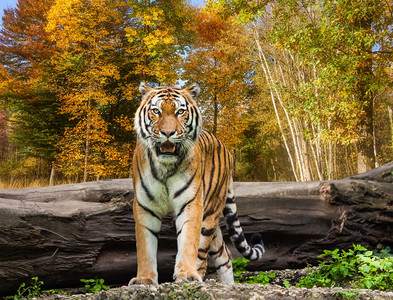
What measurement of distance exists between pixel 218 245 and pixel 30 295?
7.55 ft

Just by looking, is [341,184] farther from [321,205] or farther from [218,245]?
[218,245]

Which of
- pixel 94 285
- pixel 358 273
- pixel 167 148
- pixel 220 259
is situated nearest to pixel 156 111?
pixel 167 148

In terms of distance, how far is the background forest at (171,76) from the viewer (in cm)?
934

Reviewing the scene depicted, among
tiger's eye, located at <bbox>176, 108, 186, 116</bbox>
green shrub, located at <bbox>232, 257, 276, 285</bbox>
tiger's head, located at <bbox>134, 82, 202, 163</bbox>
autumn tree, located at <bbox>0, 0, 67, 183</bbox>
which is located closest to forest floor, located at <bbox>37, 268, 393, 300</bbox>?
tiger's head, located at <bbox>134, 82, 202, 163</bbox>

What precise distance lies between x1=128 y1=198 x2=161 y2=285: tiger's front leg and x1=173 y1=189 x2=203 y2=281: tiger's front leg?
0.66 ft

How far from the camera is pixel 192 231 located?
286 centimetres

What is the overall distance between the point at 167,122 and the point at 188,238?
96cm

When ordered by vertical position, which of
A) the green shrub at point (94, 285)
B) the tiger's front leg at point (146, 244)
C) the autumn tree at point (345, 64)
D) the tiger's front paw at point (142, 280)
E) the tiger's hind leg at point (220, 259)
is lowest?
the green shrub at point (94, 285)

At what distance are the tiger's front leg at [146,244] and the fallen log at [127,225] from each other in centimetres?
177

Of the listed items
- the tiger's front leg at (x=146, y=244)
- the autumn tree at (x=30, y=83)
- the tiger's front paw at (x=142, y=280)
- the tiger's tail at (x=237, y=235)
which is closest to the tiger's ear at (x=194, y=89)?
the tiger's front leg at (x=146, y=244)

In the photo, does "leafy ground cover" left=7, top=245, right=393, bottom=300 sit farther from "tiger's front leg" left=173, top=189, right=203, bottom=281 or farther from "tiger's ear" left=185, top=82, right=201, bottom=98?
"tiger's ear" left=185, top=82, right=201, bottom=98

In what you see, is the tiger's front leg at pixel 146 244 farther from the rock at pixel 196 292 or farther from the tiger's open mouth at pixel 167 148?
the tiger's open mouth at pixel 167 148

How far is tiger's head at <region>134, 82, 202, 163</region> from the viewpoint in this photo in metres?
2.79

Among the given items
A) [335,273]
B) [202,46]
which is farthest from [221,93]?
[335,273]
